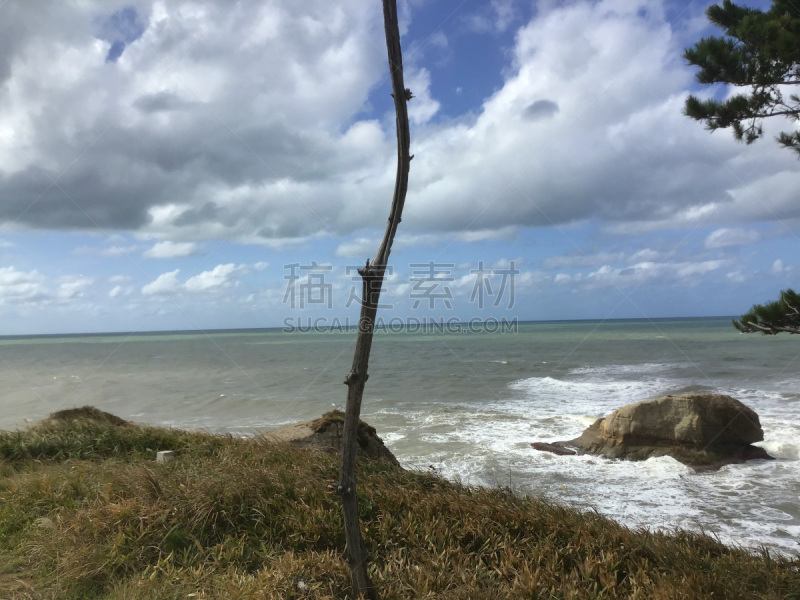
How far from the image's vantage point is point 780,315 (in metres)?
5.80

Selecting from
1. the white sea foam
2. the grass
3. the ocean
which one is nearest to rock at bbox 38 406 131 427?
the ocean

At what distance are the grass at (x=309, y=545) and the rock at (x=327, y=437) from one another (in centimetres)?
179

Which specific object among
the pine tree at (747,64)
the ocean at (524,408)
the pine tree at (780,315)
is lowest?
the ocean at (524,408)

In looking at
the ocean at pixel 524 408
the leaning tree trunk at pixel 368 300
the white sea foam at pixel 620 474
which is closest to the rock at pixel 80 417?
the ocean at pixel 524 408

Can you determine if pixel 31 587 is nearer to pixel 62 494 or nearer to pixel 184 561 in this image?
pixel 184 561

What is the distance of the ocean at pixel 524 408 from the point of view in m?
8.46

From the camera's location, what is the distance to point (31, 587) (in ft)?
12.5

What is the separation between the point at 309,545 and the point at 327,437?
357 centimetres

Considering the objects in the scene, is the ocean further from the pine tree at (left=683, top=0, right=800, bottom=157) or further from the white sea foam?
the pine tree at (left=683, top=0, right=800, bottom=157)

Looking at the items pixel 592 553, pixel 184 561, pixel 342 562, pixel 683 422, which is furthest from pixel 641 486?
pixel 184 561

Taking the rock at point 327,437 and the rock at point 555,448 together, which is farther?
the rock at point 555,448

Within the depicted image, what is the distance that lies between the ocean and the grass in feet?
5.59

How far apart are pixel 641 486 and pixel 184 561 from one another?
7.70m

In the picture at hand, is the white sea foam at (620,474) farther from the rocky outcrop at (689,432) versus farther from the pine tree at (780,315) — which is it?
the pine tree at (780,315)
